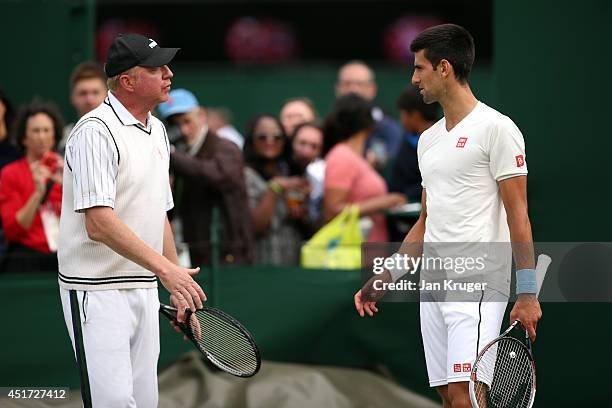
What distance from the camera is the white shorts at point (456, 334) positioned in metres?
5.85

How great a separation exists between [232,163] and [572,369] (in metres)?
2.71

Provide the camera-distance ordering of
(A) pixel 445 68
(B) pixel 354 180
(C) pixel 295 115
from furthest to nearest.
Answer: (C) pixel 295 115 → (B) pixel 354 180 → (A) pixel 445 68

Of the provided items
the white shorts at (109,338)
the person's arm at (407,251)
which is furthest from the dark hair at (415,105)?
the white shorts at (109,338)

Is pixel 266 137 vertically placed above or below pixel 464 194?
above

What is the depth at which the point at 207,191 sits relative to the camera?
8.77 m

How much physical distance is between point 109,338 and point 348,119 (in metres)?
3.95

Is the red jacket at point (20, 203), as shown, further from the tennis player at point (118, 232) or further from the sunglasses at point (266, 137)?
the tennis player at point (118, 232)

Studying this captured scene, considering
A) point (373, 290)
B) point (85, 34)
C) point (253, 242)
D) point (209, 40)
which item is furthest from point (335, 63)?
point (373, 290)

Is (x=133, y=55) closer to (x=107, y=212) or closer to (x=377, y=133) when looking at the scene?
(x=107, y=212)

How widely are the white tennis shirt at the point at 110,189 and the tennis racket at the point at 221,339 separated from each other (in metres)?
0.28

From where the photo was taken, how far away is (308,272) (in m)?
8.46

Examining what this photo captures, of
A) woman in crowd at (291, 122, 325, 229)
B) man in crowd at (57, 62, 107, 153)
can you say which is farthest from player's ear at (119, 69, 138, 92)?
woman in crowd at (291, 122, 325, 229)

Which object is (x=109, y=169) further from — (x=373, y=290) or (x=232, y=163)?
(x=232, y=163)

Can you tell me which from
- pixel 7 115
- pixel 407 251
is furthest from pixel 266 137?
pixel 407 251
